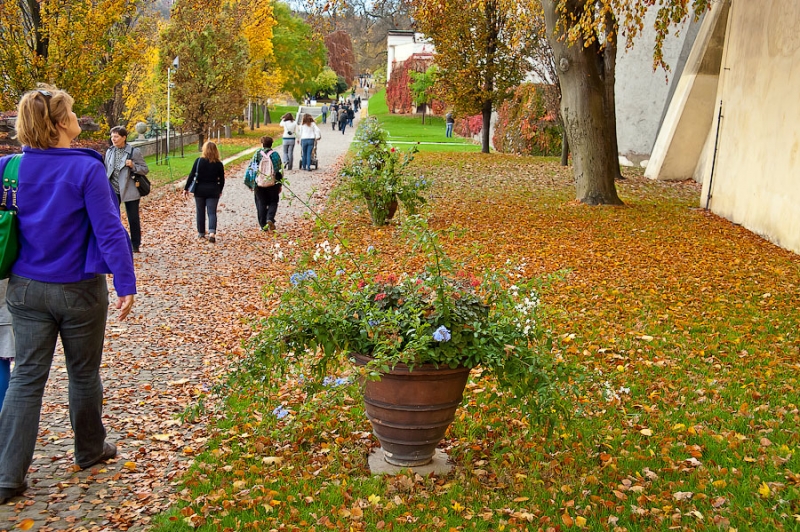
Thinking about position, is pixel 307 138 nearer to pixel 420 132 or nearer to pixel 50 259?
pixel 50 259

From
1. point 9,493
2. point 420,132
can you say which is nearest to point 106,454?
point 9,493

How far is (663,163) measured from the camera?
19.8m

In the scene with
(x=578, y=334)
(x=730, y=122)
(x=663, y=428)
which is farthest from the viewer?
(x=730, y=122)

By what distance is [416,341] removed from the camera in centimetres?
400

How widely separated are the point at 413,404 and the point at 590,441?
52.7 inches

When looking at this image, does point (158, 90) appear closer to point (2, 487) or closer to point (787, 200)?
point (787, 200)

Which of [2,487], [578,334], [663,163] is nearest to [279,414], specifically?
[2,487]

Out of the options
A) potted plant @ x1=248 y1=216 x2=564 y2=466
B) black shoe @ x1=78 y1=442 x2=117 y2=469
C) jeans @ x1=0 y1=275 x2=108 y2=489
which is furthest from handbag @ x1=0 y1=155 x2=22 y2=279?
potted plant @ x1=248 y1=216 x2=564 y2=466

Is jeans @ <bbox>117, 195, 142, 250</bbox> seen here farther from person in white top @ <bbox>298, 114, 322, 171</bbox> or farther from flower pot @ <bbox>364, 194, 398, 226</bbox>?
person in white top @ <bbox>298, 114, 322, 171</bbox>

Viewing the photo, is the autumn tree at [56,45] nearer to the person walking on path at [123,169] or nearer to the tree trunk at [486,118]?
the person walking on path at [123,169]

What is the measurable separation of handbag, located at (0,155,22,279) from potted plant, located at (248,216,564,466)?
1.34 metres

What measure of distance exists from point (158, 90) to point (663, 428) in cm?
3186

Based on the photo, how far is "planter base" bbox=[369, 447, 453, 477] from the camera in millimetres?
4516

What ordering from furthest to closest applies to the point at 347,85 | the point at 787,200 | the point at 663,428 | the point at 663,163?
the point at 347,85, the point at 663,163, the point at 787,200, the point at 663,428
